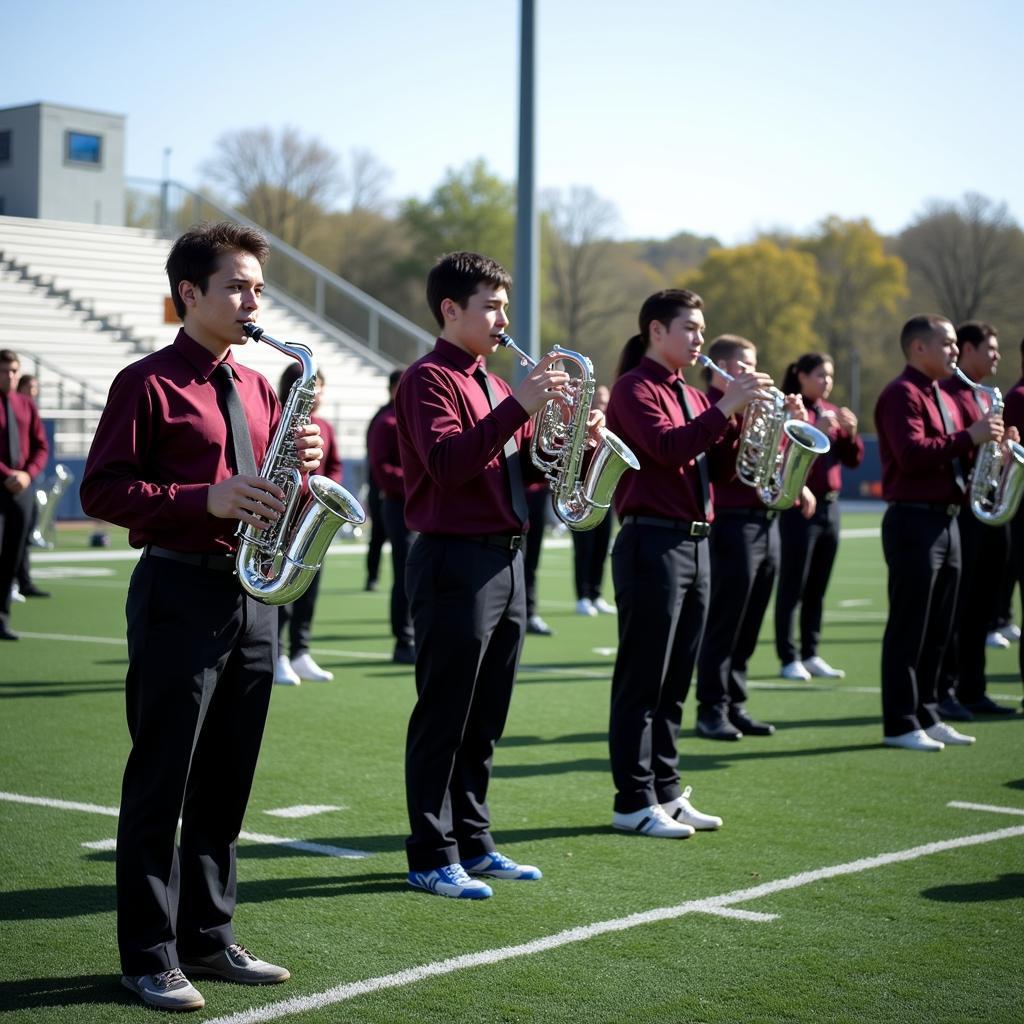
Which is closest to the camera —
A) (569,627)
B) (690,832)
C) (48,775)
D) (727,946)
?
(727,946)

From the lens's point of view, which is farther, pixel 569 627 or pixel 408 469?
pixel 569 627

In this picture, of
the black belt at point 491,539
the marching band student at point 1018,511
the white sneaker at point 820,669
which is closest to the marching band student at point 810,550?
the white sneaker at point 820,669

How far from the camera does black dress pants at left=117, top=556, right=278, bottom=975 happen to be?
4.14 meters

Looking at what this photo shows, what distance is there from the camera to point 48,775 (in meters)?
7.02

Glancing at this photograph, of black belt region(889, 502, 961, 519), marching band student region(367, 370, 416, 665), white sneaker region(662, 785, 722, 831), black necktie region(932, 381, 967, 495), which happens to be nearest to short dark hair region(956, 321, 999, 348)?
black necktie region(932, 381, 967, 495)

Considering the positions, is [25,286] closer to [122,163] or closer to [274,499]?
[122,163]

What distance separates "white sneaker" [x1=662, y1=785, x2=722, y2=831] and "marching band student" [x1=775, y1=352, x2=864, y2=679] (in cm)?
435

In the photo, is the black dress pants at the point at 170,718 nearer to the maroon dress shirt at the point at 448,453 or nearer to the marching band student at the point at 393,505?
the maroon dress shirt at the point at 448,453

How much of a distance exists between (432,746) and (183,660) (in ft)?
4.69

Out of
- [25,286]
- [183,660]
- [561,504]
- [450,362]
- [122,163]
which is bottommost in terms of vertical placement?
[183,660]

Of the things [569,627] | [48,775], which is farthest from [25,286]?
[48,775]

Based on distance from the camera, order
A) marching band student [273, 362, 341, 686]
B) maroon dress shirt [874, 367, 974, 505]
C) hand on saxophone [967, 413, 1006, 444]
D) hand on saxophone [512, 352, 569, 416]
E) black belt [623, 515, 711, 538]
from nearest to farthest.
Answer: hand on saxophone [512, 352, 569, 416]
black belt [623, 515, 711, 538]
hand on saxophone [967, 413, 1006, 444]
maroon dress shirt [874, 367, 974, 505]
marching band student [273, 362, 341, 686]

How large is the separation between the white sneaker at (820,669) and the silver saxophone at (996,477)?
2498 millimetres

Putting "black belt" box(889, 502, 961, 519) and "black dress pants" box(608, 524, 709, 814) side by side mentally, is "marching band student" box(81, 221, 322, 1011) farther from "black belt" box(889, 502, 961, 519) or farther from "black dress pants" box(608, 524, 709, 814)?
"black belt" box(889, 502, 961, 519)
